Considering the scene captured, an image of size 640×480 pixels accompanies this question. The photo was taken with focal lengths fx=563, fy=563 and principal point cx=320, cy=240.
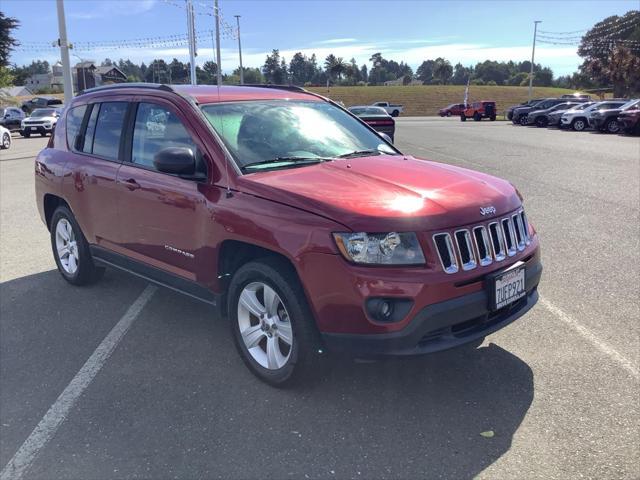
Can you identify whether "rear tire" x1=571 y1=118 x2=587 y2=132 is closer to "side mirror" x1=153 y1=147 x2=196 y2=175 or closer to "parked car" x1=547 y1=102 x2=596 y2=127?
"parked car" x1=547 y1=102 x2=596 y2=127

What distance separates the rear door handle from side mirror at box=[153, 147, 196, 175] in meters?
0.71

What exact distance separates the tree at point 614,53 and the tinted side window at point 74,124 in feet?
242

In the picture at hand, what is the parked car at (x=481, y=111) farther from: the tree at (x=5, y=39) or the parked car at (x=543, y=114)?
the tree at (x=5, y=39)

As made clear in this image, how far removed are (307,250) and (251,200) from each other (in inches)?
22.4

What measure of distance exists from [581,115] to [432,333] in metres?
31.9

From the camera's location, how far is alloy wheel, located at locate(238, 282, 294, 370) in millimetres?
3508

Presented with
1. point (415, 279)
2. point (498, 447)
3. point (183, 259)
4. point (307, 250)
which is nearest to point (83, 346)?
point (183, 259)

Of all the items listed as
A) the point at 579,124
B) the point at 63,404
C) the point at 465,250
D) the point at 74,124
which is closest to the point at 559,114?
the point at 579,124

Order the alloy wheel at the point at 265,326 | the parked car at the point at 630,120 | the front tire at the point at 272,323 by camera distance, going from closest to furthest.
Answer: the front tire at the point at 272,323, the alloy wheel at the point at 265,326, the parked car at the point at 630,120

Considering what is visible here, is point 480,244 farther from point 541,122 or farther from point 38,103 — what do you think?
point 38,103

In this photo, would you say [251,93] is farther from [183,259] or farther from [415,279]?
[415,279]

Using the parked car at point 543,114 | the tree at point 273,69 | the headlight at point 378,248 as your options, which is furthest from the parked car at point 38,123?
the tree at point 273,69

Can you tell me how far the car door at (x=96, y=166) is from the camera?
4.75 m

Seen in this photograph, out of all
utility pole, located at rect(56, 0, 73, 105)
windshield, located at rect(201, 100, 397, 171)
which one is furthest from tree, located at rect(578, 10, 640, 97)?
windshield, located at rect(201, 100, 397, 171)
